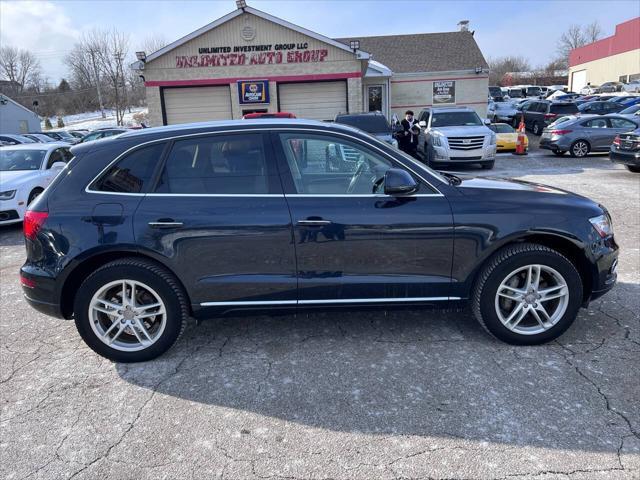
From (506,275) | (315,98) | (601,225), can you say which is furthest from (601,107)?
(506,275)

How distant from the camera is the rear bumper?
3.57 meters

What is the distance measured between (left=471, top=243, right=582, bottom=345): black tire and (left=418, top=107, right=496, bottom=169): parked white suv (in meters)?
11.0

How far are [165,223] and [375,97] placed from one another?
23454 mm

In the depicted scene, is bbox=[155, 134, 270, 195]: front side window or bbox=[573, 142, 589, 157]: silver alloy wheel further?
bbox=[573, 142, 589, 157]: silver alloy wheel

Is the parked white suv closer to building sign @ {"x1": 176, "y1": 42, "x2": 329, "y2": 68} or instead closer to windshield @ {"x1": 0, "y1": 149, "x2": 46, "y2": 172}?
building sign @ {"x1": 176, "y1": 42, "x2": 329, "y2": 68}

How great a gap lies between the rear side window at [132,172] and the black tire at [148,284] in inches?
21.5

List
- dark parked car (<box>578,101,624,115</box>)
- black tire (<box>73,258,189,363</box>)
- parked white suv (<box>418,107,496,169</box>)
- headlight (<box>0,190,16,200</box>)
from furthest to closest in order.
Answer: dark parked car (<box>578,101,624,115</box>), parked white suv (<box>418,107,496,169</box>), headlight (<box>0,190,16,200</box>), black tire (<box>73,258,189,363</box>)

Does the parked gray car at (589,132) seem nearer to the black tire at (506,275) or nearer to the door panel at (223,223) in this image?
the black tire at (506,275)

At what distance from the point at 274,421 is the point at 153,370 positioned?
1.18 metres

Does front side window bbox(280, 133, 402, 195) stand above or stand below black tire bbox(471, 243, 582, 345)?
above

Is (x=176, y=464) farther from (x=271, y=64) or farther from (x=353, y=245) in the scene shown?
(x=271, y=64)

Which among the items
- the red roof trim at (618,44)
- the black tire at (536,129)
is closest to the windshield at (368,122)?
the black tire at (536,129)

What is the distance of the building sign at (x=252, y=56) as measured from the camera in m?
19.0

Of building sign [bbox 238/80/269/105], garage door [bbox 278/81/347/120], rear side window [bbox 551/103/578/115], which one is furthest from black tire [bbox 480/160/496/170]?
rear side window [bbox 551/103/578/115]
